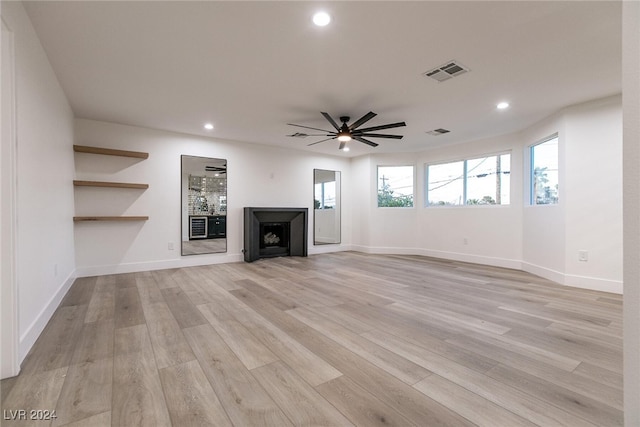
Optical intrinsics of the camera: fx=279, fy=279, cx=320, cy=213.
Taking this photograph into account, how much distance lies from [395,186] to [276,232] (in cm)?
307

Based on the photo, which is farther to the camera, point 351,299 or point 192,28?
point 351,299

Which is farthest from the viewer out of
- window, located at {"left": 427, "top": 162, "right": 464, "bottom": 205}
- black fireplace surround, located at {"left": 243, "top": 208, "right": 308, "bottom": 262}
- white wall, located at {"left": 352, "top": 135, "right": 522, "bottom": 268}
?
window, located at {"left": 427, "top": 162, "right": 464, "bottom": 205}

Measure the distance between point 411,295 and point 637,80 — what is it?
9.28 ft

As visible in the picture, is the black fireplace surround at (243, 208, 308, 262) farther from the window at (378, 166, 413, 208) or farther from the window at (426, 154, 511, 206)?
the window at (426, 154, 511, 206)

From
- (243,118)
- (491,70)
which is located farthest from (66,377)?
(491,70)

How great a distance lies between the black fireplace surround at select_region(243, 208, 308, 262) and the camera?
219 inches

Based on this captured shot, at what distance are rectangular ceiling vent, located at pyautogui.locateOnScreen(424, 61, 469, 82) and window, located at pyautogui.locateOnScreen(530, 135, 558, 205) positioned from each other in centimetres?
243

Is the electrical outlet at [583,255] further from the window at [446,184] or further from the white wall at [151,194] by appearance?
the white wall at [151,194]

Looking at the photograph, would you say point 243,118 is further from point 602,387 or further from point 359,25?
point 602,387

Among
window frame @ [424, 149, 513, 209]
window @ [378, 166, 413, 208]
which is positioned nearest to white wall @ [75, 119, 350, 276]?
window @ [378, 166, 413, 208]

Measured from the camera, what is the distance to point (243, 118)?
4289 mm

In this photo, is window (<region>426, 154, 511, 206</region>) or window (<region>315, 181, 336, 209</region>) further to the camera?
window (<region>315, 181, 336, 209</region>)

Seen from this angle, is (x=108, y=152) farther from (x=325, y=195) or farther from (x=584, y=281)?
(x=584, y=281)

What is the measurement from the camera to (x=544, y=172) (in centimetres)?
443
